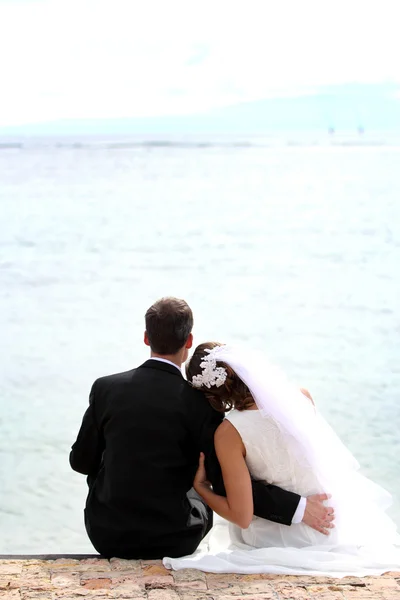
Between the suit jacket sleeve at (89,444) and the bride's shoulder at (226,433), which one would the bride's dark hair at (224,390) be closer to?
the bride's shoulder at (226,433)

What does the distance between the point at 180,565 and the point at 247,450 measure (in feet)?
1.42

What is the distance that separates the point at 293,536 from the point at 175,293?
11702mm

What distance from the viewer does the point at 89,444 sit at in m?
3.00

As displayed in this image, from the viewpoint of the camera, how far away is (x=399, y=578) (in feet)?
9.43

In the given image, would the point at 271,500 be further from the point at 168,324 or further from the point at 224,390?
the point at 168,324

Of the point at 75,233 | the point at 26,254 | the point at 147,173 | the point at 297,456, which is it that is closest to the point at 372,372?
the point at 297,456

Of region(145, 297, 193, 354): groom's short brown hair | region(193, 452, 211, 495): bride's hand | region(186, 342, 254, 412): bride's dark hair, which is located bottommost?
region(193, 452, 211, 495): bride's hand

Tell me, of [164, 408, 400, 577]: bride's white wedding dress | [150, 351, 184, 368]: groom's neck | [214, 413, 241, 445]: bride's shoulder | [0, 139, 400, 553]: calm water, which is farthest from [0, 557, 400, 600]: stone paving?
[0, 139, 400, 553]: calm water

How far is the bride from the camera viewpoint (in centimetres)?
291

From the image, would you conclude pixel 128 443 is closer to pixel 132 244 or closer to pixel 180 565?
pixel 180 565

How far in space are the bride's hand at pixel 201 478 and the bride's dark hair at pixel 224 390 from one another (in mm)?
184

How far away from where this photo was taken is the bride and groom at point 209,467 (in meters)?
2.89

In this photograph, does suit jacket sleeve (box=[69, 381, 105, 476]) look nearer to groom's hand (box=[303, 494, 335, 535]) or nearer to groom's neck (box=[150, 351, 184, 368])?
groom's neck (box=[150, 351, 184, 368])

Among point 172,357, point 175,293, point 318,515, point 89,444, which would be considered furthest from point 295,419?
point 175,293
